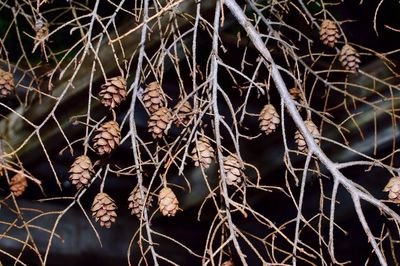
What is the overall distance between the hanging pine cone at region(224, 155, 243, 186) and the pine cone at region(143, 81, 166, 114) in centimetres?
15

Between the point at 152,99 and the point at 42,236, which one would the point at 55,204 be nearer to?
the point at 42,236

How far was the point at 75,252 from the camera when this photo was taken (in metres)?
2.28

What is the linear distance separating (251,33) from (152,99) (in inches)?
7.2

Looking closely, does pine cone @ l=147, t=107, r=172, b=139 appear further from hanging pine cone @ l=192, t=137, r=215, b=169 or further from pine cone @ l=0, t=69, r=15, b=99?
pine cone @ l=0, t=69, r=15, b=99

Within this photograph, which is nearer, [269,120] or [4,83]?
[269,120]

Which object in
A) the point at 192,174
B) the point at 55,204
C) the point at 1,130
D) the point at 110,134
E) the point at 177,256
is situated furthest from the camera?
the point at 177,256

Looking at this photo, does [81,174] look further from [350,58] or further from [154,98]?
[350,58]

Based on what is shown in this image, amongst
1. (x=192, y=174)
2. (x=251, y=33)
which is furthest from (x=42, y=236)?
(x=251, y=33)

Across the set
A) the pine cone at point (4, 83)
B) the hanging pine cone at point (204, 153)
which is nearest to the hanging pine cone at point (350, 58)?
the hanging pine cone at point (204, 153)

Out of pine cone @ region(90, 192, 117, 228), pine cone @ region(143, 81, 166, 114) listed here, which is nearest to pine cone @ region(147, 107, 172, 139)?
pine cone @ region(143, 81, 166, 114)

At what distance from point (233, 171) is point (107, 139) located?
0.20 metres

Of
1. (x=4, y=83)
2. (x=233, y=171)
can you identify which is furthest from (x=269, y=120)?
(x=4, y=83)

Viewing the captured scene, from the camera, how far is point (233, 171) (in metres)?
0.87

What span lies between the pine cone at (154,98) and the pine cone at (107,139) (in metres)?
0.06
